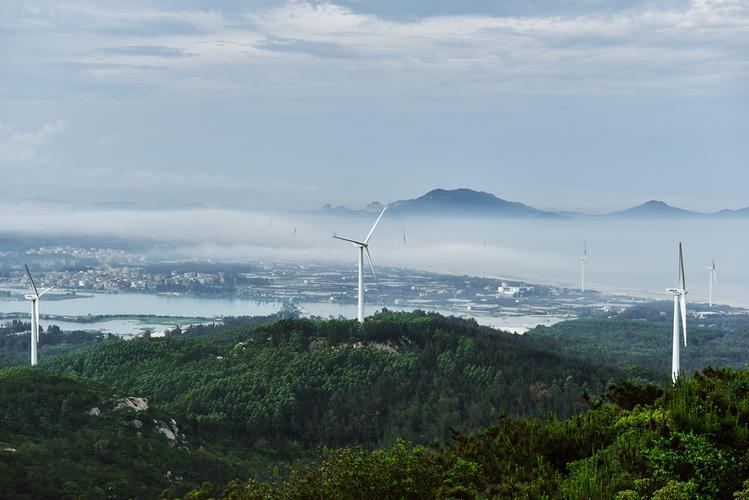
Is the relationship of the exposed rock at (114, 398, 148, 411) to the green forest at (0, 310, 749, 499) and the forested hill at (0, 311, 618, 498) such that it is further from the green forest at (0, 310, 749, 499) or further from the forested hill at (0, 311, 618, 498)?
the forested hill at (0, 311, 618, 498)

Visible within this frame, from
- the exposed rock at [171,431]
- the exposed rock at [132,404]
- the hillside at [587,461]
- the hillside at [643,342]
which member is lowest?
the hillside at [643,342]

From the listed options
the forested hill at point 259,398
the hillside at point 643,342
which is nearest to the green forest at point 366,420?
the forested hill at point 259,398

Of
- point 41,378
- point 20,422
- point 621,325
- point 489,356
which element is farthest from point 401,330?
point 621,325


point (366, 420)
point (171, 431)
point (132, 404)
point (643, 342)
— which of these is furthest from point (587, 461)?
point (643, 342)

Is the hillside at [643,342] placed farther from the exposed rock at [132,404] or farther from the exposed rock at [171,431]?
the exposed rock at [132,404]

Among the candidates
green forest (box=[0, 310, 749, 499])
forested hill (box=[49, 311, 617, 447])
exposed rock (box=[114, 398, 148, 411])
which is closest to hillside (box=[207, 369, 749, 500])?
green forest (box=[0, 310, 749, 499])

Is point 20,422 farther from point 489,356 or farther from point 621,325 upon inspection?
point 621,325

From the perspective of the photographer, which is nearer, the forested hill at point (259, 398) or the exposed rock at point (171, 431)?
the forested hill at point (259, 398)
